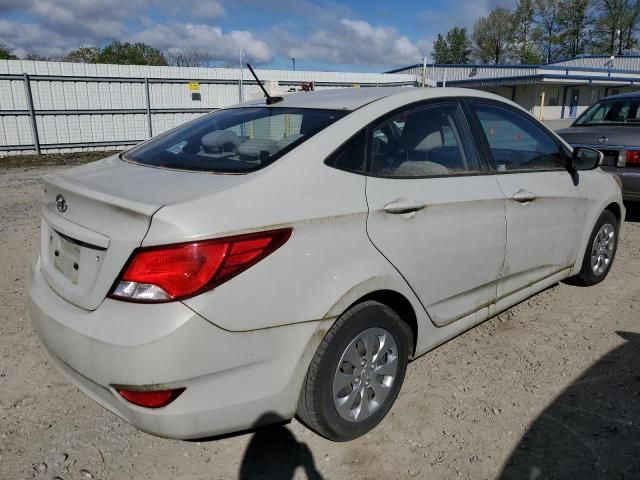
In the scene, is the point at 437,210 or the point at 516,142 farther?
the point at 516,142

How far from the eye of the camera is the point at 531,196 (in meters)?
3.23

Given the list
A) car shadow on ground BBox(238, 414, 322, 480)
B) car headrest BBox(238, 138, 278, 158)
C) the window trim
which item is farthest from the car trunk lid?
the window trim

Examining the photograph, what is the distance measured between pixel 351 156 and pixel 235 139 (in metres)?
0.75

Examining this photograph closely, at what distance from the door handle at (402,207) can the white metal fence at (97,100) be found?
13.5m

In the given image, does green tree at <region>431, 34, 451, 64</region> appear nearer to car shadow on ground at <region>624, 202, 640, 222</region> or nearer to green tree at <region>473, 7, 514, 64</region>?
green tree at <region>473, 7, 514, 64</region>

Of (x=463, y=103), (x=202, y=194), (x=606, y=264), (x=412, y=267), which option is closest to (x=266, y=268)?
(x=202, y=194)

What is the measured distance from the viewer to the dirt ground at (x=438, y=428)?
7.68 feet

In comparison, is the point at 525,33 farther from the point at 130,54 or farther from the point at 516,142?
the point at 516,142

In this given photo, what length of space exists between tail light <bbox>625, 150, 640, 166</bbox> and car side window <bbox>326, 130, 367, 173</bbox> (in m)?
4.88

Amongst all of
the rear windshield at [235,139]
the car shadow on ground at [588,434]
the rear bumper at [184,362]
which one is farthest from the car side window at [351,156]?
the car shadow on ground at [588,434]

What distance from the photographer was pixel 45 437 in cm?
253

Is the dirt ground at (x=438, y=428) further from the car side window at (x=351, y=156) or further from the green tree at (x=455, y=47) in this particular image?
the green tree at (x=455, y=47)

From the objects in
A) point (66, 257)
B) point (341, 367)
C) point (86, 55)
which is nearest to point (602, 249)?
point (341, 367)

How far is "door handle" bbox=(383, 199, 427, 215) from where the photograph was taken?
2400 millimetres
